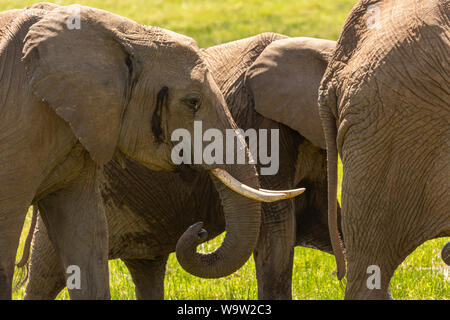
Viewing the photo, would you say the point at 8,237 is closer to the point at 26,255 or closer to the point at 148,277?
the point at 26,255

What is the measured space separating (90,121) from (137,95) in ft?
0.84

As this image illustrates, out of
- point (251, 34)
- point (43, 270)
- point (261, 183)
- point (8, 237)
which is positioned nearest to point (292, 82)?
point (261, 183)

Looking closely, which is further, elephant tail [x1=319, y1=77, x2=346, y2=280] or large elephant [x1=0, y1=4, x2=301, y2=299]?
elephant tail [x1=319, y1=77, x2=346, y2=280]

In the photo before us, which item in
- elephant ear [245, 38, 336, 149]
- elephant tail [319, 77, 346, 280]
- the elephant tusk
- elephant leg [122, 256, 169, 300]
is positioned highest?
elephant ear [245, 38, 336, 149]

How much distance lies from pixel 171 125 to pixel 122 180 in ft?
4.09

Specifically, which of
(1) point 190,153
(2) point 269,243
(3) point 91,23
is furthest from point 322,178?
(3) point 91,23

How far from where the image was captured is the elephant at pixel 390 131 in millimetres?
4238

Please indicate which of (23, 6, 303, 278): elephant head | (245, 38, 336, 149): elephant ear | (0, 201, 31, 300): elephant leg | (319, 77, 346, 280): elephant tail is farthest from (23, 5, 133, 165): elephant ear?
(245, 38, 336, 149): elephant ear

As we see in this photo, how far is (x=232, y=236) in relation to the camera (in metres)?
4.80

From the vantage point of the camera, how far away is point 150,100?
15.0 feet

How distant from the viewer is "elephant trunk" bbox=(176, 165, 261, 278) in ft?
15.7

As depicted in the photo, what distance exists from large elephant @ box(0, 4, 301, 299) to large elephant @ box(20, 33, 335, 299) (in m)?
0.88

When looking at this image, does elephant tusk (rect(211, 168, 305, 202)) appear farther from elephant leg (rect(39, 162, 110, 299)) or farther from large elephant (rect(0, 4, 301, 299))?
elephant leg (rect(39, 162, 110, 299))

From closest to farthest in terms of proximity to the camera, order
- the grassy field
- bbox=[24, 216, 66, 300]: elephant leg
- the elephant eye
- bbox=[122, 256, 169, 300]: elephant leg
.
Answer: the elephant eye
bbox=[24, 216, 66, 300]: elephant leg
bbox=[122, 256, 169, 300]: elephant leg
the grassy field
